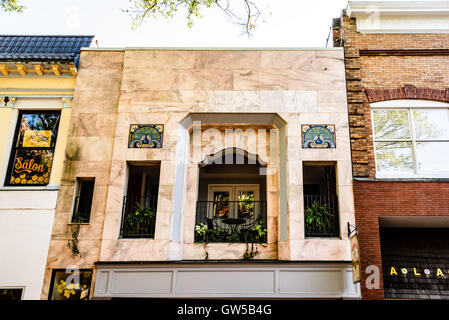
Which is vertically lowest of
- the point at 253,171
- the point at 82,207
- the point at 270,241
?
the point at 270,241

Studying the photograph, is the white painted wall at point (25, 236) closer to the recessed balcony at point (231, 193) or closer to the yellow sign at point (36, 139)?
the yellow sign at point (36, 139)

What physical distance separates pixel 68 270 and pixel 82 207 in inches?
70.5

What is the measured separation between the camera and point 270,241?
35.2 feet

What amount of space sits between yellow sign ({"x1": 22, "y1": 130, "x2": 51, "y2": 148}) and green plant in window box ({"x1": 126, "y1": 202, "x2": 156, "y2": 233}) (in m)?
3.36

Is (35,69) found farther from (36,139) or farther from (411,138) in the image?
(411,138)

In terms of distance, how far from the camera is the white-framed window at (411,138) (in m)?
10.9

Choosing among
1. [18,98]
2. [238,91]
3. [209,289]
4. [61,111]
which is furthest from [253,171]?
[18,98]

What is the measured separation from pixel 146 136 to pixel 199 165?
173 cm

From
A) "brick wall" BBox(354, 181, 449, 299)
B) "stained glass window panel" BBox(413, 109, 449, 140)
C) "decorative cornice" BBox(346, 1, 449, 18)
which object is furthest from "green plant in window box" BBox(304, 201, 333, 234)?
"decorative cornice" BBox(346, 1, 449, 18)

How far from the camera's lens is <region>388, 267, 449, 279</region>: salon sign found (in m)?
10.8

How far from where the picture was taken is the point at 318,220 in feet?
34.3

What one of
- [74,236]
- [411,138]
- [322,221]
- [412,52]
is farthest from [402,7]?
[74,236]

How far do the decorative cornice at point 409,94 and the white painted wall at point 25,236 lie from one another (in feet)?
30.8
